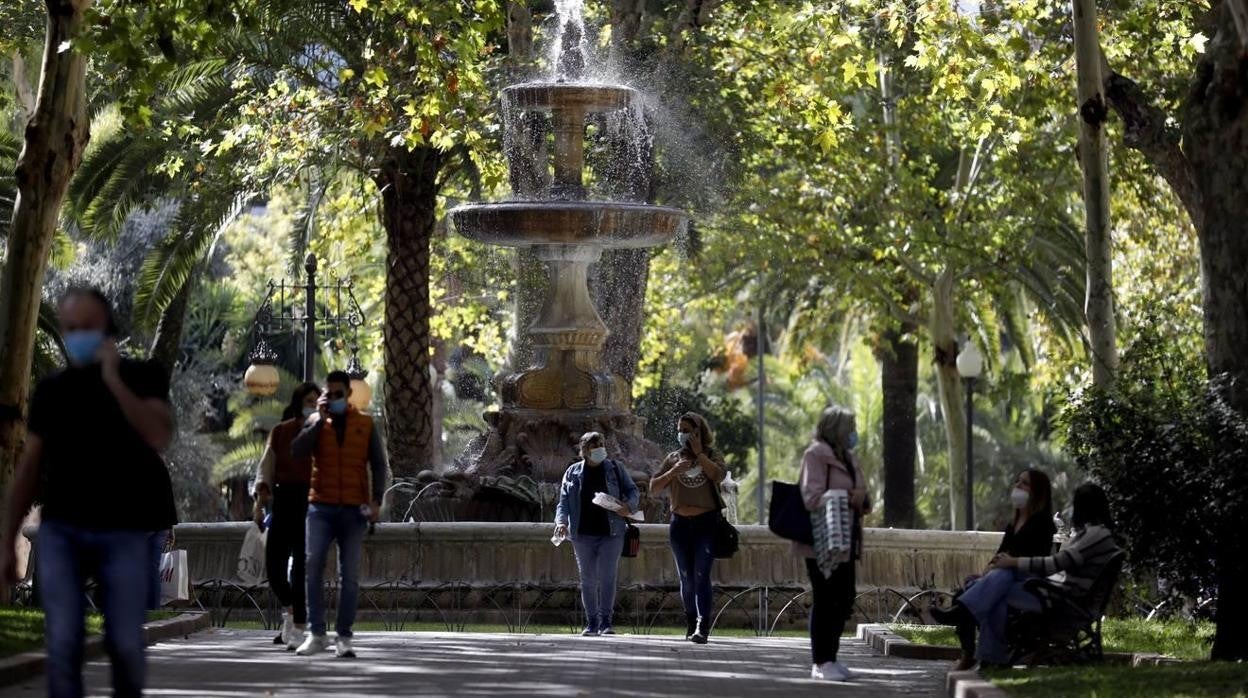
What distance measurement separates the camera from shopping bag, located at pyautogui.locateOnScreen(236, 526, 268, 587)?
2028 centimetres

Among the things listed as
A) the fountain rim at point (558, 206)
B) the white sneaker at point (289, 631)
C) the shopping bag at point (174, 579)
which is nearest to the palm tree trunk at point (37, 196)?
the shopping bag at point (174, 579)

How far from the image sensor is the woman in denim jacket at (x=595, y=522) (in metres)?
17.7

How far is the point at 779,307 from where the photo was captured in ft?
172

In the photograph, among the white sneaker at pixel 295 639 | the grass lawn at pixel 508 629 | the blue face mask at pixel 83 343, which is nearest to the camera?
the blue face mask at pixel 83 343

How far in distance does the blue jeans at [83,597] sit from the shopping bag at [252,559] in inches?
476

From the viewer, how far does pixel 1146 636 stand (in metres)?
16.4

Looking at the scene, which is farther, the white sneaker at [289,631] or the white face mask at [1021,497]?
the white sneaker at [289,631]

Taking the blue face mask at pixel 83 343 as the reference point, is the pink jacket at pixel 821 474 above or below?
below

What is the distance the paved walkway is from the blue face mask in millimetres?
3538

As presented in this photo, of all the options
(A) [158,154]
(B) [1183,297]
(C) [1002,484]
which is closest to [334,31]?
(A) [158,154]

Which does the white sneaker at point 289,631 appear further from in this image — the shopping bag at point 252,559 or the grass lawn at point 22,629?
the shopping bag at point 252,559

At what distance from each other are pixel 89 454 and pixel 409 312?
867 inches

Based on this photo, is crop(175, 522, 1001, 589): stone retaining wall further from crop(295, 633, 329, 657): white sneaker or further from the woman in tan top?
crop(295, 633, 329, 657): white sneaker

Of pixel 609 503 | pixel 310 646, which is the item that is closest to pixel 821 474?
pixel 310 646
